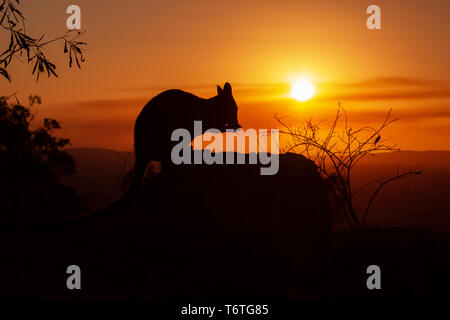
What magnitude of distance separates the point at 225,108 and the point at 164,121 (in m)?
1.08

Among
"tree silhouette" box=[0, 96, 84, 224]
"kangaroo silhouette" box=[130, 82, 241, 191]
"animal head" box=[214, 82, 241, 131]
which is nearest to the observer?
"kangaroo silhouette" box=[130, 82, 241, 191]

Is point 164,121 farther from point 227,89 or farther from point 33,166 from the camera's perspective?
point 33,166

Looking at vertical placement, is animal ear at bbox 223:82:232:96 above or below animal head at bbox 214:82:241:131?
above

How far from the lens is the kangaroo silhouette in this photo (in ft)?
27.8

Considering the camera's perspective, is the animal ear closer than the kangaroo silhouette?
No

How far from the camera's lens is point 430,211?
380 feet

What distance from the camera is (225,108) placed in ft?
29.4

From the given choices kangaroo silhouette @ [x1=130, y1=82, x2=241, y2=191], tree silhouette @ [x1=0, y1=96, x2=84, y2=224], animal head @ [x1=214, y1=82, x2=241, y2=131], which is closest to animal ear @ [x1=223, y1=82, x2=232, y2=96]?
animal head @ [x1=214, y1=82, x2=241, y2=131]

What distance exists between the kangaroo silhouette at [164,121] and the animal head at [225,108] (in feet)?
0.05

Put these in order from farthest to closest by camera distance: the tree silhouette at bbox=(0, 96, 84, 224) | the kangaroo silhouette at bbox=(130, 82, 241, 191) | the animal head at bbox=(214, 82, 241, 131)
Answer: the tree silhouette at bbox=(0, 96, 84, 224)
the animal head at bbox=(214, 82, 241, 131)
the kangaroo silhouette at bbox=(130, 82, 241, 191)

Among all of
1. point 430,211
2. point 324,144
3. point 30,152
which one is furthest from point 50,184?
point 430,211

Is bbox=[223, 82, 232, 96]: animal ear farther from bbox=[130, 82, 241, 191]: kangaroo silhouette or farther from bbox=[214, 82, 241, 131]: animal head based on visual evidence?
bbox=[130, 82, 241, 191]: kangaroo silhouette

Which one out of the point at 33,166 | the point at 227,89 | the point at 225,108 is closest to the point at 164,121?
the point at 225,108

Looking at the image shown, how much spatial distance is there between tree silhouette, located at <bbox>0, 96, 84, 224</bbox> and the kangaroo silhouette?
16126 millimetres
